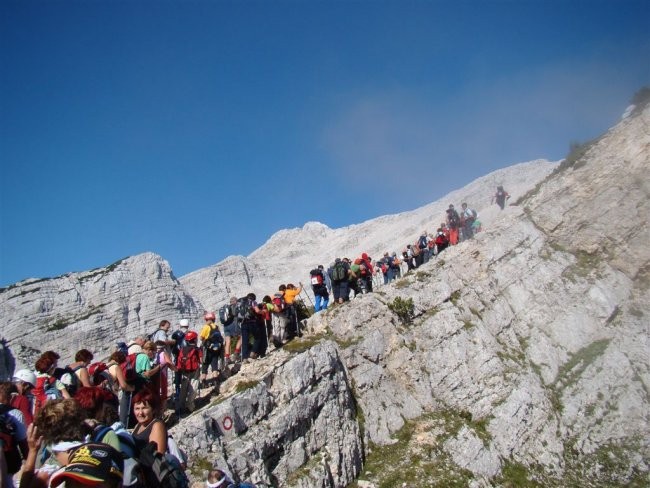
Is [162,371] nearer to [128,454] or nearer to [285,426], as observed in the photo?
[285,426]

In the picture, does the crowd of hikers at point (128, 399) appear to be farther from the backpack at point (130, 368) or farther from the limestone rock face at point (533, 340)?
the limestone rock face at point (533, 340)

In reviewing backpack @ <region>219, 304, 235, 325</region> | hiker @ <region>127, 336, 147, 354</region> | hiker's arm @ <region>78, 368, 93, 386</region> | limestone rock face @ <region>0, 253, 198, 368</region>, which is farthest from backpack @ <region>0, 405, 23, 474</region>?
limestone rock face @ <region>0, 253, 198, 368</region>

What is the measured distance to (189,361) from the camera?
13.9m

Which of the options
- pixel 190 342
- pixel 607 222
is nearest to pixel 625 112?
pixel 607 222

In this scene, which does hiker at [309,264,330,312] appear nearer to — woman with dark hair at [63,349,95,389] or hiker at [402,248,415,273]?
hiker at [402,248,415,273]

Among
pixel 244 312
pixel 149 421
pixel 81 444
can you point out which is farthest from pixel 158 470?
pixel 244 312

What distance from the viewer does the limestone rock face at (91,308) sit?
40.5m

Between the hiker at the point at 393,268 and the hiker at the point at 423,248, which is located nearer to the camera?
the hiker at the point at 393,268

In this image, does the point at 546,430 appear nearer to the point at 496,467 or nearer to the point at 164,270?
the point at 496,467

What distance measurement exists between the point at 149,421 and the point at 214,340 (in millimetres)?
9031

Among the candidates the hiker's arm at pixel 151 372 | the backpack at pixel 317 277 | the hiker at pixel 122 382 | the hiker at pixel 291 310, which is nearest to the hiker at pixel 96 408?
the hiker at pixel 122 382

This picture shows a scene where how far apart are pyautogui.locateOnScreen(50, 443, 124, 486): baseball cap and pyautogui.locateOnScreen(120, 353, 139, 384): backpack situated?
7.66 metres

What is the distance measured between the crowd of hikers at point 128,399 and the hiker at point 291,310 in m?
0.05

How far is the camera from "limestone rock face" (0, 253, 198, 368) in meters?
40.5
